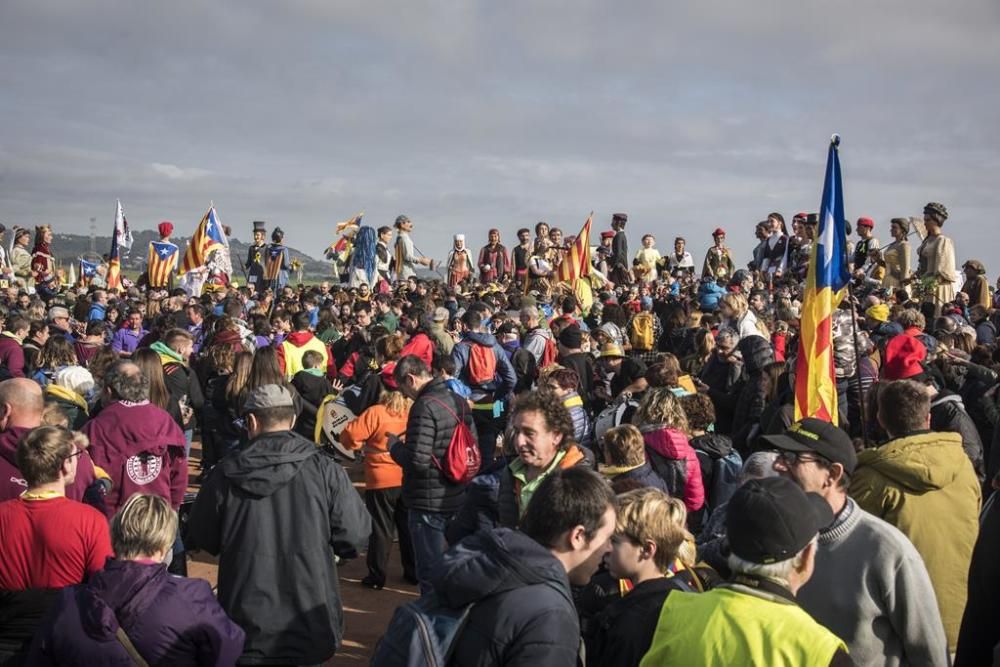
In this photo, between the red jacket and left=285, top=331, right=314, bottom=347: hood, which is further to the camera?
left=285, top=331, right=314, bottom=347: hood

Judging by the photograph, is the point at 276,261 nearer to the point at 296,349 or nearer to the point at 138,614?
the point at 296,349

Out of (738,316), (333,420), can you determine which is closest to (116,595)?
(333,420)

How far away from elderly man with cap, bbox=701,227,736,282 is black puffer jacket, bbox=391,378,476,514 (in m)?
15.2

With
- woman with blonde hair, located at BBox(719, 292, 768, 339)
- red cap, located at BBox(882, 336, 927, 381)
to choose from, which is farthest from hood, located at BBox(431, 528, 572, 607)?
woman with blonde hair, located at BBox(719, 292, 768, 339)

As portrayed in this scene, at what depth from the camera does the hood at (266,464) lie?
468 centimetres

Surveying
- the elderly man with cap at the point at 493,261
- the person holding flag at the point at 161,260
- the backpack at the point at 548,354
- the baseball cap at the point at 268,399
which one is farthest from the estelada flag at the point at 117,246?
the baseball cap at the point at 268,399

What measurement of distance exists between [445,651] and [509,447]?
7.49 feet

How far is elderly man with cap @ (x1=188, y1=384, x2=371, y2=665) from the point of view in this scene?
4.66 m

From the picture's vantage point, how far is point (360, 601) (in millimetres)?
8188

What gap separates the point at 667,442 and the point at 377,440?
3158 mm

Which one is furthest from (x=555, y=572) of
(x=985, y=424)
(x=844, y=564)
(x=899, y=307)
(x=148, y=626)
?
(x=899, y=307)

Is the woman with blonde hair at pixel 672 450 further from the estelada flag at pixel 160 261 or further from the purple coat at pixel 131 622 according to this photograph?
the estelada flag at pixel 160 261

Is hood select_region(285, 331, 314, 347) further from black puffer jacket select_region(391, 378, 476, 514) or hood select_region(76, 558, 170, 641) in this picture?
hood select_region(76, 558, 170, 641)

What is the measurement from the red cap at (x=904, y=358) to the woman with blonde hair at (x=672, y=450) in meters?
2.66
